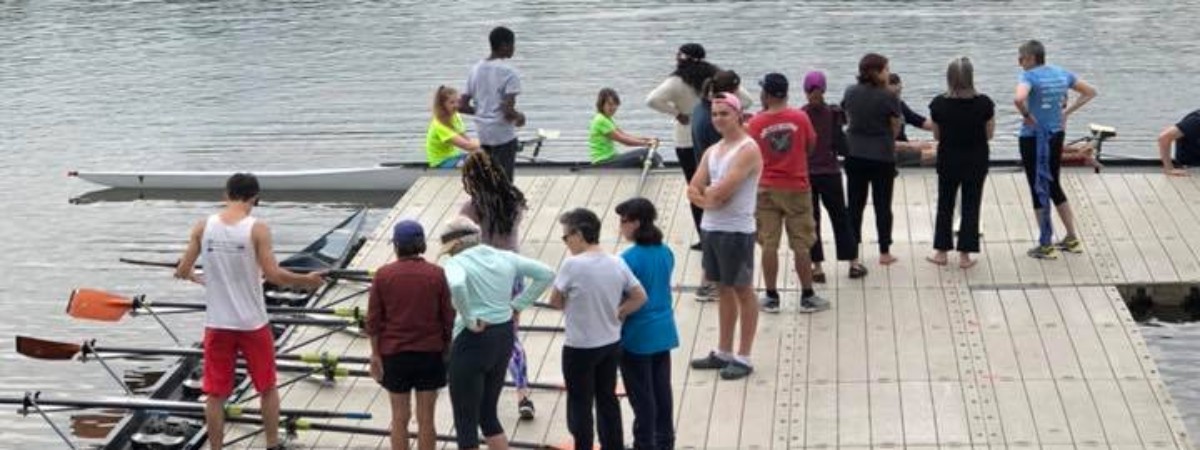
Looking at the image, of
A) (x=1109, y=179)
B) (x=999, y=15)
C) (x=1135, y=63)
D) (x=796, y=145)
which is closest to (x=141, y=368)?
(x=796, y=145)

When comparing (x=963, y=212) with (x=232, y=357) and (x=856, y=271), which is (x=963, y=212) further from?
(x=232, y=357)

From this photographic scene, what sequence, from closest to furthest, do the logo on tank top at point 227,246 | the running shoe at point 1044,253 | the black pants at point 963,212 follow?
the logo on tank top at point 227,246 < the black pants at point 963,212 < the running shoe at point 1044,253

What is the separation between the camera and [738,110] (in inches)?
478

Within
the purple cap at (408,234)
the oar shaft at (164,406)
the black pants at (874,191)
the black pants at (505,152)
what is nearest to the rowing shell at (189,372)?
the oar shaft at (164,406)

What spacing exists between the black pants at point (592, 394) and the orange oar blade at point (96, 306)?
12.8ft

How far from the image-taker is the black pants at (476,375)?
34.0 ft

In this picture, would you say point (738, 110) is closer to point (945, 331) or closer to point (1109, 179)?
point (945, 331)

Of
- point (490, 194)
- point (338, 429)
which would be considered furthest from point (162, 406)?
point (490, 194)

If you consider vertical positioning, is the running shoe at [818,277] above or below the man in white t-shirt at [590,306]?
below

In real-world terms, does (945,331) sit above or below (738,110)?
below

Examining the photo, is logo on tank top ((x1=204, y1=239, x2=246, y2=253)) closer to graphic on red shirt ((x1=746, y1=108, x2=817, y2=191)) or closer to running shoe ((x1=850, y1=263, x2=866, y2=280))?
graphic on red shirt ((x1=746, y1=108, x2=817, y2=191))

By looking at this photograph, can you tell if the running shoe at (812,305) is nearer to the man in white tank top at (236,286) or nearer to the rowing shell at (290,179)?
the man in white tank top at (236,286)

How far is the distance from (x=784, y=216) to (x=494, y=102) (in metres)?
3.20

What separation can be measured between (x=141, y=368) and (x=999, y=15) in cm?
2794
